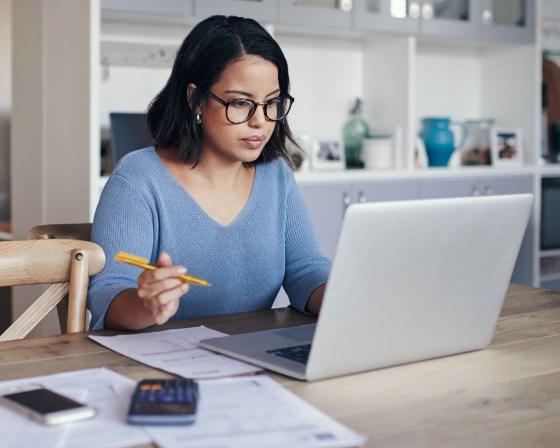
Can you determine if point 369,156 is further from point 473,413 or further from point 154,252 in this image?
point 473,413

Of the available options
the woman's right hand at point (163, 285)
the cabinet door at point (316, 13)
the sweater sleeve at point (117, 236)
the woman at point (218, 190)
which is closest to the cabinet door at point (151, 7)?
the cabinet door at point (316, 13)

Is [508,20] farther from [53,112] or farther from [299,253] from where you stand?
[299,253]

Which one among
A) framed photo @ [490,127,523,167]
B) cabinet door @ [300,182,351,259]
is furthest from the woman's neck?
framed photo @ [490,127,523,167]

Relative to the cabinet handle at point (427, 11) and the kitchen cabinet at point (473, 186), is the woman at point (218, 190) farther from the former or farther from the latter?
the cabinet handle at point (427, 11)

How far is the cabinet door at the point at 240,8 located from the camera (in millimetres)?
3631

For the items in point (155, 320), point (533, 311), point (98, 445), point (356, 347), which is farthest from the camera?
point (533, 311)

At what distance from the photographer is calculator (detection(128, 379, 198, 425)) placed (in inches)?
38.6

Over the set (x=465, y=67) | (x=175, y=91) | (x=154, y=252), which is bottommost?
(x=154, y=252)

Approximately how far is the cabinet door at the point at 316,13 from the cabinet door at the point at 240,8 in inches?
2.0

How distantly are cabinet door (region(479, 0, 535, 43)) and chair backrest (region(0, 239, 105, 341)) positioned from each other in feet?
11.2

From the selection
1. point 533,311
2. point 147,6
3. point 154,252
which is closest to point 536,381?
point 533,311

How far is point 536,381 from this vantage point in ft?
4.09

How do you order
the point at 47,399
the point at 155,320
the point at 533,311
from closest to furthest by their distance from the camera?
the point at 47,399
the point at 155,320
the point at 533,311

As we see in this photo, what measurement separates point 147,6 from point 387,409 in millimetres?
2737
